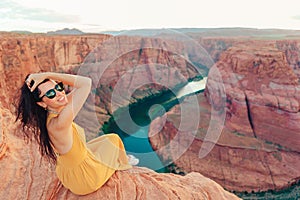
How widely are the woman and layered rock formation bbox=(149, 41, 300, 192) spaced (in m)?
12.1

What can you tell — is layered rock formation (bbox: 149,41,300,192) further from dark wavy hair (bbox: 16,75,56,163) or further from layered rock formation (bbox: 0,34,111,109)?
dark wavy hair (bbox: 16,75,56,163)

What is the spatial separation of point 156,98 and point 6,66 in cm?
2199

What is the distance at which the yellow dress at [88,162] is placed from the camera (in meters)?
2.97

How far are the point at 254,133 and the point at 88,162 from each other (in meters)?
16.4

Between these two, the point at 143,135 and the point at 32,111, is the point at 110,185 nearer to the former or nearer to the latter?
the point at 32,111

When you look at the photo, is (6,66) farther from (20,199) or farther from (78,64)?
(20,199)

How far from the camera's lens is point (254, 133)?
17469mm

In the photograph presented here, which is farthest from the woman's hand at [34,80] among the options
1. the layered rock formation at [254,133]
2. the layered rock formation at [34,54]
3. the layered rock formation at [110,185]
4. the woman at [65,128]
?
the layered rock formation at [254,133]

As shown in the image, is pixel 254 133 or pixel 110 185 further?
pixel 254 133

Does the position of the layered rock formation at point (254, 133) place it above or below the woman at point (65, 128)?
below

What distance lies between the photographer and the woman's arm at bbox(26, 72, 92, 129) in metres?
2.59

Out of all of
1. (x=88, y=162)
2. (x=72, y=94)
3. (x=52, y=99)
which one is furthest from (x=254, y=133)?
(x=52, y=99)

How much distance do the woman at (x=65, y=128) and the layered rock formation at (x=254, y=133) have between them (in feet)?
39.6

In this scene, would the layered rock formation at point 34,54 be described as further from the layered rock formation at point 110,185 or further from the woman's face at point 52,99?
the woman's face at point 52,99
